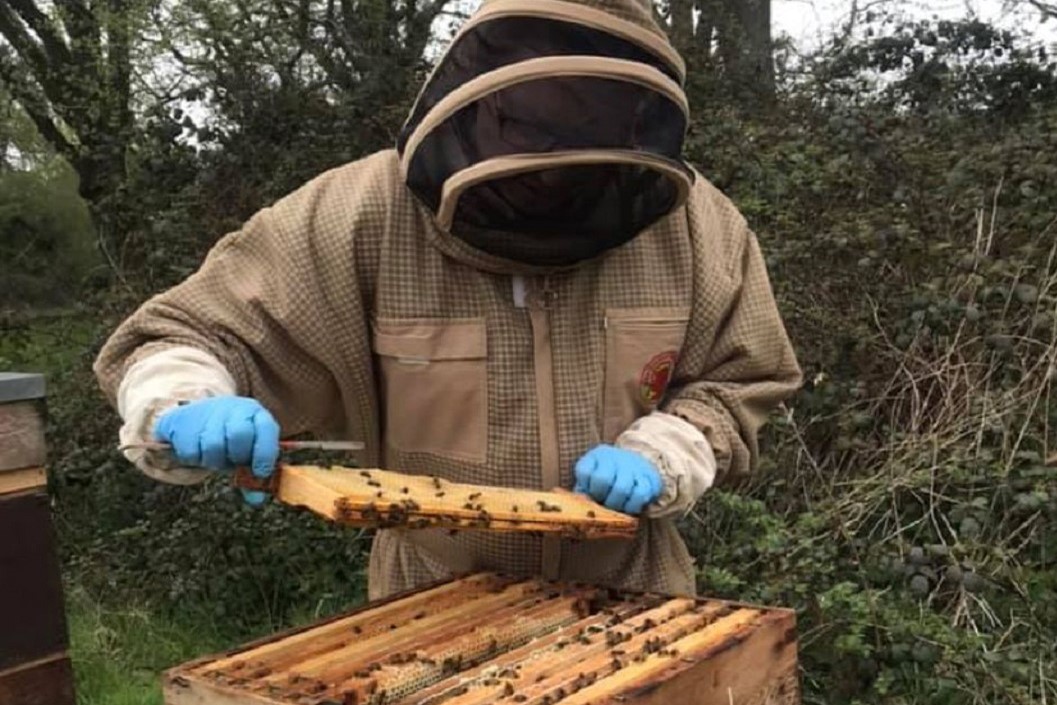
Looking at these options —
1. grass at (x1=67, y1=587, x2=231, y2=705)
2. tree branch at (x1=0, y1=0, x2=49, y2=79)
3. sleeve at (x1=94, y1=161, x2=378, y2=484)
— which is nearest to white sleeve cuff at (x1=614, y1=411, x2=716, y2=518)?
sleeve at (x1=94, y1=161, x2=378, y2=484)

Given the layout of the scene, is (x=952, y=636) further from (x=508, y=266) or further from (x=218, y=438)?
(x=218, y=438)

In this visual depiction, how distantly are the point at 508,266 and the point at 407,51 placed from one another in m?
4.48

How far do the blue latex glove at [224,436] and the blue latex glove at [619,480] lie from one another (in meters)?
0.50

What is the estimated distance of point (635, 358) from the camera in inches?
83.0

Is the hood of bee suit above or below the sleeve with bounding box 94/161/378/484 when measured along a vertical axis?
above

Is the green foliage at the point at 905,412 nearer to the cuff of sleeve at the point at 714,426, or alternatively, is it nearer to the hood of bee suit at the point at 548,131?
the cuff of sleeve at the point at 714,426

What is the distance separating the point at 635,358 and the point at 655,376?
0.19 ft

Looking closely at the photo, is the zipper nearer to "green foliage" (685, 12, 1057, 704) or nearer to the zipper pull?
the zipper pull

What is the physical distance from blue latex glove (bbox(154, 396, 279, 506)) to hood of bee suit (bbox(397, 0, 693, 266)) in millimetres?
462

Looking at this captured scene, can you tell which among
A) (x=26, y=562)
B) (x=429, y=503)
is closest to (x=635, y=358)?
(x=429, y=503)

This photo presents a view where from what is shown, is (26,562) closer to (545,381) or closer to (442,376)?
(442,376)

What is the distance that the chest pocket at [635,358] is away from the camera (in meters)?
2.09

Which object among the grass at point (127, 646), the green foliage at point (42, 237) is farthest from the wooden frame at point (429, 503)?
the green foliage at point (42, 237)

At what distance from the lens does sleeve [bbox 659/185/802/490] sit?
2150mm
